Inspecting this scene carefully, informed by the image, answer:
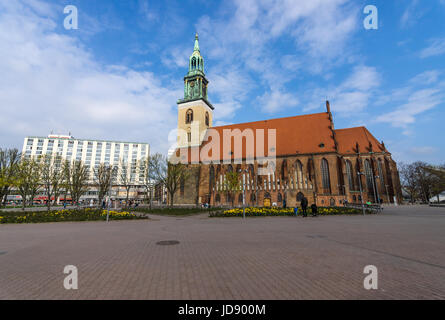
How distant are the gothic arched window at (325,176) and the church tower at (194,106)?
27936 mm

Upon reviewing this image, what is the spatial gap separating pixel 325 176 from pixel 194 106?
1335 inches

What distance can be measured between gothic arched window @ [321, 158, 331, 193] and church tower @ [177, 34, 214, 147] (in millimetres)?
27936

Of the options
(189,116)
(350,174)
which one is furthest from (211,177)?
(350,174)

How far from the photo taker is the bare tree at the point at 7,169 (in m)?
22.7

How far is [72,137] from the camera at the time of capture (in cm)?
10131

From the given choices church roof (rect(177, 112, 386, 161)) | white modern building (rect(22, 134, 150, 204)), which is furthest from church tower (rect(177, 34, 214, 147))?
white modern building (rect(22, 134, 150, 204))

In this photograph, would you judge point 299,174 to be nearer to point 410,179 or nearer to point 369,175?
point 369,175

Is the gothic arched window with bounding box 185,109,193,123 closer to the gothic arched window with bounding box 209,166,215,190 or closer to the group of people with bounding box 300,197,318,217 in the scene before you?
the gothic arched window with bounding box 209,166,215,190

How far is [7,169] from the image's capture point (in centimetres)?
2520

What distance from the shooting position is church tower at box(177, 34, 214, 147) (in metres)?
51.7

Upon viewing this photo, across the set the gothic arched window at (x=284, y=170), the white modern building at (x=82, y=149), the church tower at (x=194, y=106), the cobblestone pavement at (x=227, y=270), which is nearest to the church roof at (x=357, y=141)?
the gothic arched window at (x=284, y=170)
